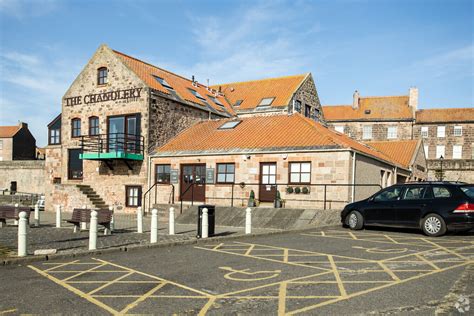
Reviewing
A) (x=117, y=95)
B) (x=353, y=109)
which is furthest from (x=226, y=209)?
(x=353, y=109)

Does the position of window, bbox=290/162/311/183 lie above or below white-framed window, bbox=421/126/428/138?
below

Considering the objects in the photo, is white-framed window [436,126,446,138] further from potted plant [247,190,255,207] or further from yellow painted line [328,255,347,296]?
yellow painted line [328,255,347,296]

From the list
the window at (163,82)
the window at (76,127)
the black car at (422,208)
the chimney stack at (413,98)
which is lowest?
the black car at (422,208)

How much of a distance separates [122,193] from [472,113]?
48.5 metres

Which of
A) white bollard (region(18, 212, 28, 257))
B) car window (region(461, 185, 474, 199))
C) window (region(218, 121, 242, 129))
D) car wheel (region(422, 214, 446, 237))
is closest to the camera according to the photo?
white bollard (region(18, 212, 28, 257))

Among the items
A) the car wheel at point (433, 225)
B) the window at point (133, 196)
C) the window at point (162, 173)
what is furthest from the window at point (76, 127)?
the car wheel at point (433, 225)

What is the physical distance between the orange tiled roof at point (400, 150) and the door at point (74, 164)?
2073cm

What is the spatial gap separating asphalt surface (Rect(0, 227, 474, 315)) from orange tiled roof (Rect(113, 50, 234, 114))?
54.1 feet

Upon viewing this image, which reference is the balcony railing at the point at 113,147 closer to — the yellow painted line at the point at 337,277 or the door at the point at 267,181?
the door at the point at 267,181

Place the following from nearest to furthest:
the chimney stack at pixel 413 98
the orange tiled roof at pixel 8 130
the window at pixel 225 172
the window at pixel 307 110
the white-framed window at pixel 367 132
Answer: the window at pixel 225 172 → the window at pixel 307 110 → the chimney stack at pixel 413 98 → the white-framed window at pixel 367 132 → the orange tiled roof at pixel 8 130

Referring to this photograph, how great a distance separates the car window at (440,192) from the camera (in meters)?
12.6

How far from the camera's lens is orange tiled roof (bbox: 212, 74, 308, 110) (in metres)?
30.7

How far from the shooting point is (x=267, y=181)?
67.7 feet

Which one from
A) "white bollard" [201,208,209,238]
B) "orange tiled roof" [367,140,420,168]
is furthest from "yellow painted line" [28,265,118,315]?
"orange tiled roof" [367,140,420,168]
